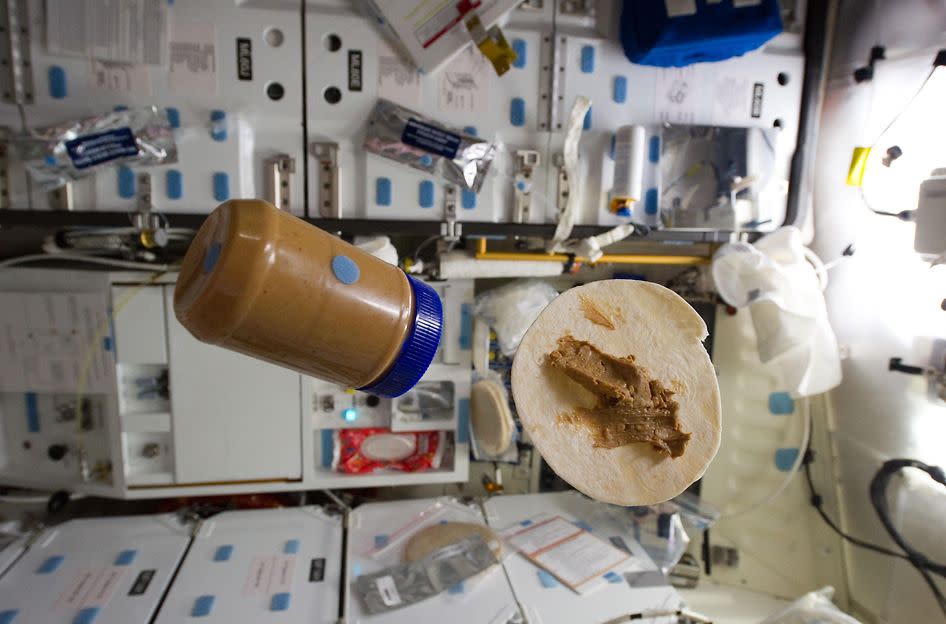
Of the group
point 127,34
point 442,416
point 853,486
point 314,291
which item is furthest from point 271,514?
point 853,486

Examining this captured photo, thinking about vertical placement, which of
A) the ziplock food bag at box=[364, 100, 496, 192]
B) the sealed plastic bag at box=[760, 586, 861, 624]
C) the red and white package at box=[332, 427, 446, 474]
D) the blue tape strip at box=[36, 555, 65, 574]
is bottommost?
the sealed plastic bag at box=[760, 586, 861, 624]

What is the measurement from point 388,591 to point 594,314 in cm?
95

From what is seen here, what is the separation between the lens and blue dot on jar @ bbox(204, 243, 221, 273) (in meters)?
0.52

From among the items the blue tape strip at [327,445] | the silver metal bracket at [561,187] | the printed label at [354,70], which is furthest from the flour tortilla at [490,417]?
the printed label at [354,70]

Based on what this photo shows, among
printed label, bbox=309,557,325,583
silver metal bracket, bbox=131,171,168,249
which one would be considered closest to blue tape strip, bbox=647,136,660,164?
silver metal bracket, bbox=131,171,168,249

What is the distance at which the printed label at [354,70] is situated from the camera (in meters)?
1.25

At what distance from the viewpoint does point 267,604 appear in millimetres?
1150

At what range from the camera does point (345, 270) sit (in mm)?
563

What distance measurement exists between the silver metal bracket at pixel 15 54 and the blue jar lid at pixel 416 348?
120 cm

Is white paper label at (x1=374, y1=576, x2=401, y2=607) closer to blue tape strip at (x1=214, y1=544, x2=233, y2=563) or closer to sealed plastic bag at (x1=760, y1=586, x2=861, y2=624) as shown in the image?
blue tape strip at (x1=214, y1=544, x2=233, y2=563)

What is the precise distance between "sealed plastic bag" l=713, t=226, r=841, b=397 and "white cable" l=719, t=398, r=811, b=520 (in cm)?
17

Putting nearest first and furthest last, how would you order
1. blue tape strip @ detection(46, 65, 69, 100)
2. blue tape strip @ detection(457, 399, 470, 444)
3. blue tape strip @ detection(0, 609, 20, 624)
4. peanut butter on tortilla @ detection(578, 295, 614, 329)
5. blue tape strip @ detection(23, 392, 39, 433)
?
peanut butter on tortilla @ detection(578, 295, 614, 329)
blue tape strip @ detection(0, 609, 20, 624)
blue tape strip @ detection(46, 65, 69, 100)
blue tape strip @ detection(23, 392, 39, 433)
blue tape strip @ detection(457, 399, 470, 444)

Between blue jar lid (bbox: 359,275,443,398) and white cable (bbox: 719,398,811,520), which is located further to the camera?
white cable (bbox: 719,398,811,520)

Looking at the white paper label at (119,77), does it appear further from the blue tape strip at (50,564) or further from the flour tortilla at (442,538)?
the flour tortilla at (442,538)
